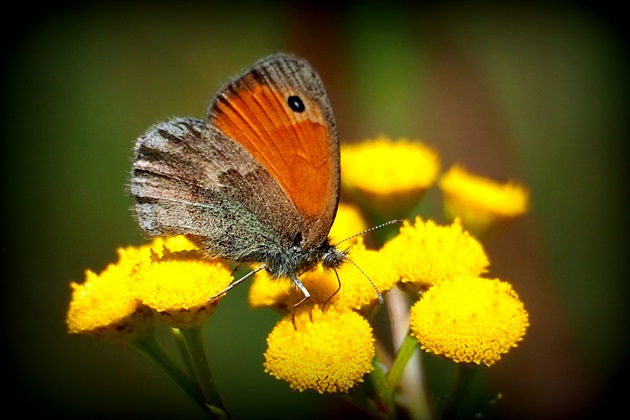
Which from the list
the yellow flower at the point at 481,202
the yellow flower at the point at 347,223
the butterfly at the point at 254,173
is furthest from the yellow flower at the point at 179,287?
the yellow flower at the point at 481,202

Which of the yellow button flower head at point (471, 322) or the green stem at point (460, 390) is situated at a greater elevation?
the yellow button flower head at point (471, 322)

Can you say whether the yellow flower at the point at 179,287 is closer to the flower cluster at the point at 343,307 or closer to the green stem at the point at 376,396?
the flower cluster at the point at 343,307

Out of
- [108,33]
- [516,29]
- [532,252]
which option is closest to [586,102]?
[516,29]

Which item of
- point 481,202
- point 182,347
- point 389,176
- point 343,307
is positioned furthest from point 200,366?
point 481,202

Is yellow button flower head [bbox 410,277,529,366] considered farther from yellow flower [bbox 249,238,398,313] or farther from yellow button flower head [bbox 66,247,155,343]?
yellow button flower head [bbox 66,247,155,343]

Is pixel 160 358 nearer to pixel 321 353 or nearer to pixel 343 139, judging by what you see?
pixel 321 353
